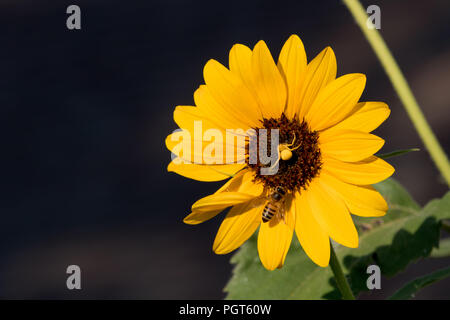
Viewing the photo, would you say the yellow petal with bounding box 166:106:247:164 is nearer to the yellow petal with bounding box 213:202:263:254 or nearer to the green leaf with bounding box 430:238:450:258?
the yellow petal with bounding box 213:202:263:254

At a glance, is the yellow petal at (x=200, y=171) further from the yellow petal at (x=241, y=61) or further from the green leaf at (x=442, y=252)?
the green leaf at (x=442, y=252)

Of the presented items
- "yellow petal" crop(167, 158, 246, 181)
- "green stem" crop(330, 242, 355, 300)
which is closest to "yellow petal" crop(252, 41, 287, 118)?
"yellow petal" crop(167, 158, 246, 181)

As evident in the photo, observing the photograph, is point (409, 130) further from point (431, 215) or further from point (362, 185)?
point (362, 185)

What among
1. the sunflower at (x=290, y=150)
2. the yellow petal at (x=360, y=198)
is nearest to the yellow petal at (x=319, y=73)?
the sunflower at (x=290, y=150)

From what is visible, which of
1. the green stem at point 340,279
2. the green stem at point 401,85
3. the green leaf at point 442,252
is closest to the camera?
the green stem at point 340,279

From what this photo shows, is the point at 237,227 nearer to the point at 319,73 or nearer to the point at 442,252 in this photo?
the point at 319,73
